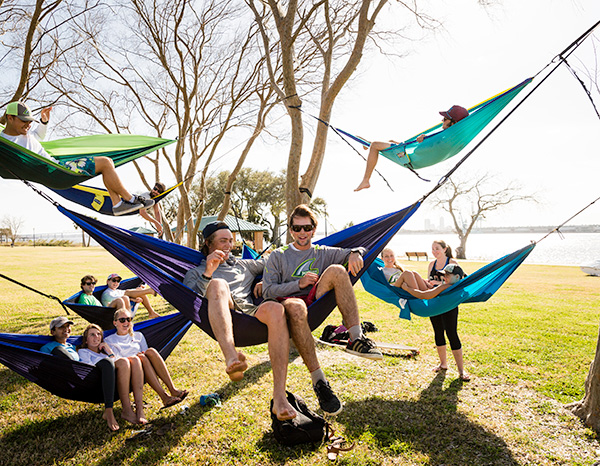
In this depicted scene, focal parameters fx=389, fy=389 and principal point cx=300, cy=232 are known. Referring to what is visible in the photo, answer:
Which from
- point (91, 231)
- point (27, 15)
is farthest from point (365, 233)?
point (27, 15)

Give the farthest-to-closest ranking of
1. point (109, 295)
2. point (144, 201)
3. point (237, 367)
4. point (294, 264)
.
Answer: point (109, 295) → point (144, 201) → point (294, 264) → point (237, 367)

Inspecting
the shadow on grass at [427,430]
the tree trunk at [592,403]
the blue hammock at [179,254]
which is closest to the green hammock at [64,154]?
the blue hammock at [179,254]

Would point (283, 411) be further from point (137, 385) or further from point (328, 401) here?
point (137, 385)

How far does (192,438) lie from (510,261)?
2450 millimetres

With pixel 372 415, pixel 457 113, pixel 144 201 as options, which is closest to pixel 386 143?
pixel 457 113

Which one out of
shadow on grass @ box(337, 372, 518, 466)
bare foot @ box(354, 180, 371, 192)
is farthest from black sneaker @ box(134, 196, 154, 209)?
shadow on grass @ box(337, 372, 518, 466)

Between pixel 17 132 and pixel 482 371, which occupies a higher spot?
pixel 17 132

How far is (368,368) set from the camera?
10.5ft

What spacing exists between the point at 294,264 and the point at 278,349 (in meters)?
0.55

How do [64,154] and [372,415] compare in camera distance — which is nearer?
[372,415]

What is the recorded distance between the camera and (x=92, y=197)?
284 centimetres

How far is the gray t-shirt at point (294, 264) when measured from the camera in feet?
7.19

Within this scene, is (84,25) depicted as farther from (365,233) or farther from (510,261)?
(510,261)

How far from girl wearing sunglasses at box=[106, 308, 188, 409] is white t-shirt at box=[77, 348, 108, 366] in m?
0.10
